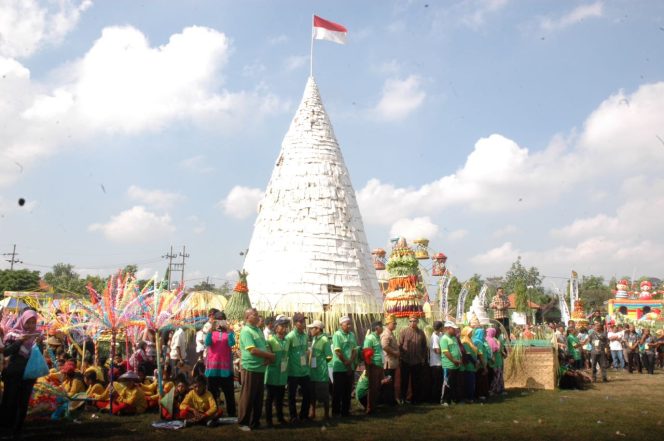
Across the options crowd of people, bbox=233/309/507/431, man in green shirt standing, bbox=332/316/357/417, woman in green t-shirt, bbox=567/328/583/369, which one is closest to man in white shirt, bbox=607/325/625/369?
woman in green t-shirt, bbox=567/328/583/369

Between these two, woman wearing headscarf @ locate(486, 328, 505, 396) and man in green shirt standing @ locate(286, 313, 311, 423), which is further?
woman wearing headscarf @ locate(486, 328, 505, 396)

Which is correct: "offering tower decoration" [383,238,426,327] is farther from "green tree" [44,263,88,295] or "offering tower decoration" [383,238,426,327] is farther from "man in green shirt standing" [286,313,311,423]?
"green tree" [44,263,88,295]

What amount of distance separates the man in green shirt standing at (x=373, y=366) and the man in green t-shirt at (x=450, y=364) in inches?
49.0

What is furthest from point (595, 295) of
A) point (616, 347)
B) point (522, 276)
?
point (616, 347)

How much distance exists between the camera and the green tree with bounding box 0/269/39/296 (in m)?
38.2

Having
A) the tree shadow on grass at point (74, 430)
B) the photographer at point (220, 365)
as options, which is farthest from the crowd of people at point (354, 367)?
the tree shadow on grass at point (74, 430)

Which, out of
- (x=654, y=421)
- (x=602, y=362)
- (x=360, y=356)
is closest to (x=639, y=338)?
(x=602, y=362)

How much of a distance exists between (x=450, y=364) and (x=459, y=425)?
6.50 ft

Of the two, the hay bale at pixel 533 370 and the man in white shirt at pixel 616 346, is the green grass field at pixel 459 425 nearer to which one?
the hay bale at pixel 533 370

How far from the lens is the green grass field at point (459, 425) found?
655 cm

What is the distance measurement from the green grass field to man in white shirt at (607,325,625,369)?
801 cm

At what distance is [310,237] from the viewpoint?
1462 cm

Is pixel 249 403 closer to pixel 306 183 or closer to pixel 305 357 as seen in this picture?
pixel 305 357

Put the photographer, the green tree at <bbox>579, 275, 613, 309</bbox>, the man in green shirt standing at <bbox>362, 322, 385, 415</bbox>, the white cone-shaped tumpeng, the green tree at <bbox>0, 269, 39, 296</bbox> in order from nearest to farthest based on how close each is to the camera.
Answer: the photographer, the man in green shirt standing at <bbox>362, 322, 385, 415</bbox>, the white cone-shaped tumpeng, the green tree at <bbox>0, 269, 39, 296</bbox>, the green tree at <bbox>579, 275, 613, 309</bbox>
